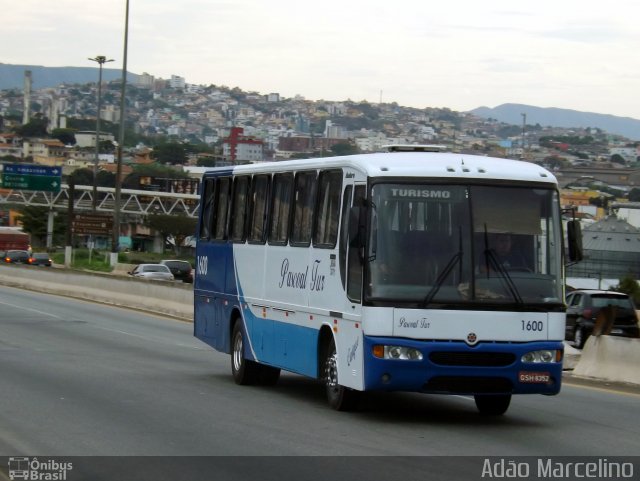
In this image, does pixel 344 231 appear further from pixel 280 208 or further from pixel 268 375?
pixel 268 375

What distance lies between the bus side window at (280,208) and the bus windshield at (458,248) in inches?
114

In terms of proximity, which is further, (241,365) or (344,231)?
(241,365)

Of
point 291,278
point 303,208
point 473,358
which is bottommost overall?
point 473,358

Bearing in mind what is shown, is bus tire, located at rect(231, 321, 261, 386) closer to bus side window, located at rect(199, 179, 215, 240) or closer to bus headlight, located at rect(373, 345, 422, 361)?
bus side window, located at rect(199, 179, 215, 240)

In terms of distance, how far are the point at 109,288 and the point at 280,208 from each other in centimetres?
2624

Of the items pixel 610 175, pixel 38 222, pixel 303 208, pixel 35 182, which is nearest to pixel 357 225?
pixel 303 208

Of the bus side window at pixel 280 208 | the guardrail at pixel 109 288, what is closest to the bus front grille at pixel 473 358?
the bus side window at pixel 280 208

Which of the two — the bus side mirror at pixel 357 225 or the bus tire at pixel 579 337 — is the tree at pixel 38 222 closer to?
the bus tire at pixel 579 337

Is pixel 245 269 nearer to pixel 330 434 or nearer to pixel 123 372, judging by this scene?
pixel 123 372

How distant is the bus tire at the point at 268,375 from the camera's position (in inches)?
693

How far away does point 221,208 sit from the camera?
1905cm

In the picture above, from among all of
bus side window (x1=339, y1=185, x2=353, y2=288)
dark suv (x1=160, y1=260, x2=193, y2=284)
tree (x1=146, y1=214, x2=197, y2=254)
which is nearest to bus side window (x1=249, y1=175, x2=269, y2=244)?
bus side window (x1=339, y1=185, x2=353, y2=288)

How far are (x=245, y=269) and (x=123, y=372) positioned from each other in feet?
8.66
